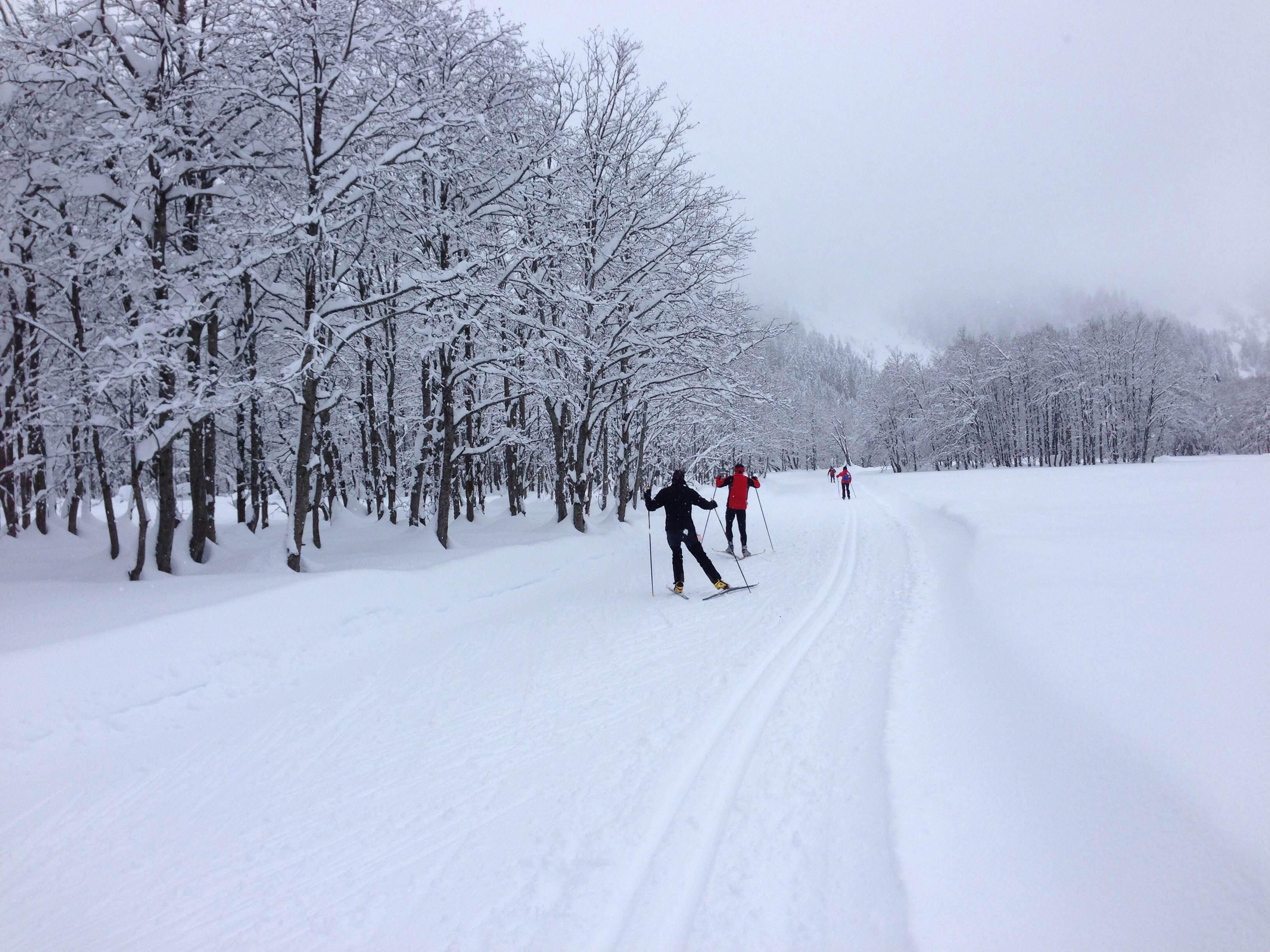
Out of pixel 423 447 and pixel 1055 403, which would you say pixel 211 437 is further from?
pixel 1055 403

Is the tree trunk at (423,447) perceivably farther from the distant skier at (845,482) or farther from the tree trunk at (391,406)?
the distant skier at (845,482)

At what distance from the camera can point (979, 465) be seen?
67.1 metres

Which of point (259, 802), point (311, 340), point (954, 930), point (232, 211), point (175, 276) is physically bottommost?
point (259, 802)

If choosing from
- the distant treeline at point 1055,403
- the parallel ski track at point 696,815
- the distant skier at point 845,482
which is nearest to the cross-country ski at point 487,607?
the parallel ski track at point 696,815

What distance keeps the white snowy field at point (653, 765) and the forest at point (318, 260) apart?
431cm

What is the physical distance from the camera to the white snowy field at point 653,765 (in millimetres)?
2580

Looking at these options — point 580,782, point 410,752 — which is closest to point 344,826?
point 410,752

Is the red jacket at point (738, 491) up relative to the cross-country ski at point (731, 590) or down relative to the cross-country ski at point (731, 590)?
up

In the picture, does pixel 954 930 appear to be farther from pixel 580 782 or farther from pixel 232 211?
pixel 232 211

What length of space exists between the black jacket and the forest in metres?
4.77

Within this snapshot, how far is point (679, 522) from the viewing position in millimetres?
9594

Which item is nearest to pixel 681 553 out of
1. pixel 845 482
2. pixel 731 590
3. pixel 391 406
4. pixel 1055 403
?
pixel 731 590

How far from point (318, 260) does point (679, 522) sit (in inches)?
295

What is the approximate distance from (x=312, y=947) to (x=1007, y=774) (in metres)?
4.00
